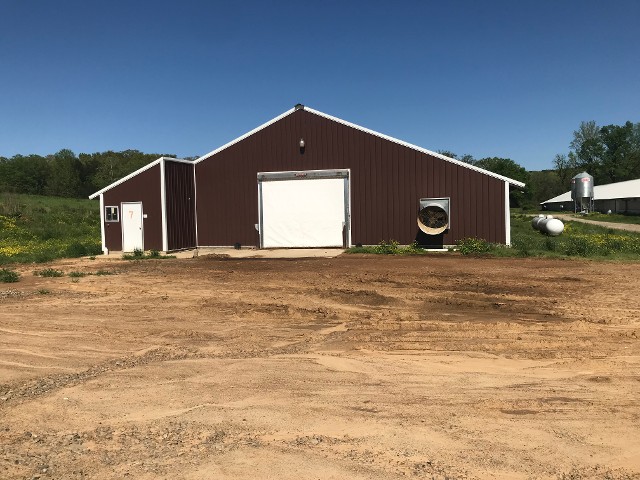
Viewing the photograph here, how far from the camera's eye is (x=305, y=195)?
883 inches

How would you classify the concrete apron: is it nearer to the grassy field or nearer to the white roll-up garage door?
the white roll-up garage door

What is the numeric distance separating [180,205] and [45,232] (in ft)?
37.4

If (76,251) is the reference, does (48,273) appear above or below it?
below

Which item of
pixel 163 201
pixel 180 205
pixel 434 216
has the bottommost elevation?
pixel 434 216

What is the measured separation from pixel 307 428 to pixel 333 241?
1790 centimetres

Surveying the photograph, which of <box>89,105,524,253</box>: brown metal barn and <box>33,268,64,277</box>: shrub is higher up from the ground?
<box>89,105,524,253</box>: brown metal barn

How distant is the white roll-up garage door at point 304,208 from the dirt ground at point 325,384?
10960 millimetres

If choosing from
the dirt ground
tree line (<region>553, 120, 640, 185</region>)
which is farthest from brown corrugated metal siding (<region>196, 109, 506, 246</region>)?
tree line (<region>553, 120, 640, 185</region>)

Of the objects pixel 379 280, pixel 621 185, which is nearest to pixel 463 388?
pixel 379 280

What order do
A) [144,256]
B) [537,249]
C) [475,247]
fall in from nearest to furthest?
[537,249] → [475,247] → [144,256]

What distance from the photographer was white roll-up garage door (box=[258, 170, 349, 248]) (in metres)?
22.0

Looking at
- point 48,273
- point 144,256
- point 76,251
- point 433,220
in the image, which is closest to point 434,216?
point 433,220

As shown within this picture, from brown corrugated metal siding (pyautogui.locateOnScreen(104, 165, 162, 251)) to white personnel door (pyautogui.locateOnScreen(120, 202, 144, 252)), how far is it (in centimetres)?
19

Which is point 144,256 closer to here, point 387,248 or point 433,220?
point 387,248
